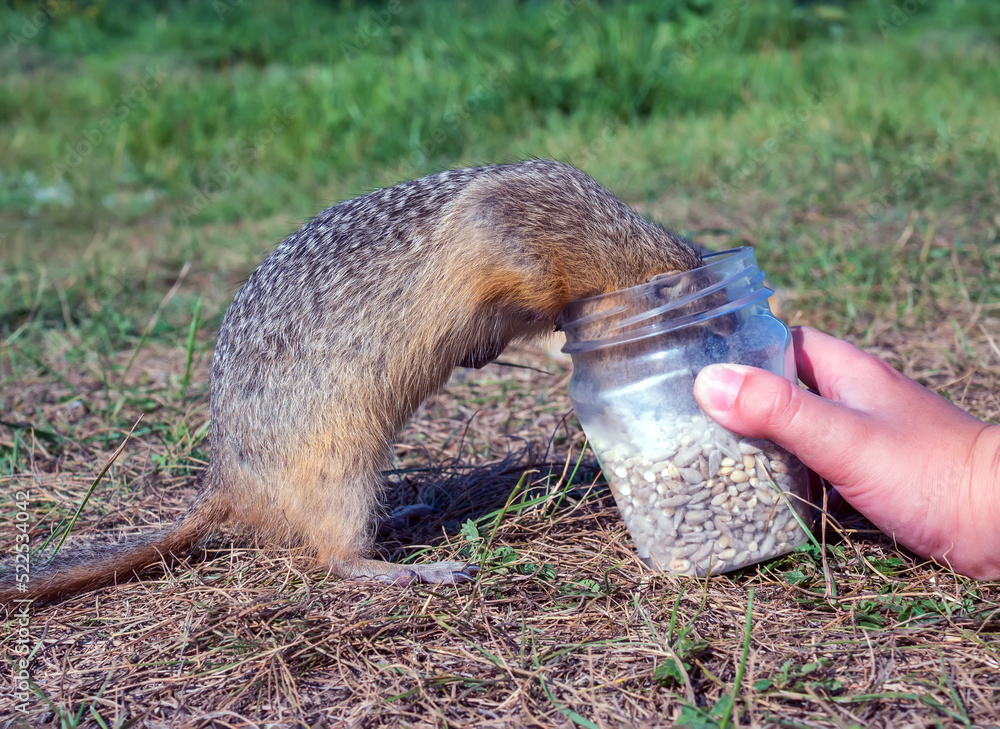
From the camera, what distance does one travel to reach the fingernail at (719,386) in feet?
7.21

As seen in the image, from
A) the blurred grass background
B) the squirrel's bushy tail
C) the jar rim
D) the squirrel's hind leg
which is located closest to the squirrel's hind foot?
the squirrel's hind leg

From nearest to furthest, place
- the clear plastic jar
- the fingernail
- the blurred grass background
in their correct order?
the fingernail, the clear plastic jar, the blurred grass background

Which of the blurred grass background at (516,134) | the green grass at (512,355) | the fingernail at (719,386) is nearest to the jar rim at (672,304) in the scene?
the fingernail at (719,386)

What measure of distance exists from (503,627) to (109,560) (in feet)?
4.06

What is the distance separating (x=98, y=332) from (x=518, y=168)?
9.74ft

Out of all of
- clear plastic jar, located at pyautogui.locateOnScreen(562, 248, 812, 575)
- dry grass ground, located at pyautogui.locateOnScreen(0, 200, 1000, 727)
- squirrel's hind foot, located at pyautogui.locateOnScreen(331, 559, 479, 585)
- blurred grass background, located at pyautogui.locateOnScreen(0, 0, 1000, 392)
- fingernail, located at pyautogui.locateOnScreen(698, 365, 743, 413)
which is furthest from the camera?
blurred grass background, located at pyautogui.locateOnScreen(0, 0, 1000, 392)

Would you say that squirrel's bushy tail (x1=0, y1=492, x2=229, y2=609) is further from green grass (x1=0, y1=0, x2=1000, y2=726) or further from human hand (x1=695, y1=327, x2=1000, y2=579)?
human hand (x1=695, y1=327, x2=1000, y2=579)

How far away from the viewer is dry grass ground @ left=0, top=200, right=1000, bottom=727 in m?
1.95

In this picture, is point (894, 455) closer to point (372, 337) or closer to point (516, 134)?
point (372, 337)

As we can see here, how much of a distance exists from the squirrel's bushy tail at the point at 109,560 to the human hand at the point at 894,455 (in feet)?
5.31

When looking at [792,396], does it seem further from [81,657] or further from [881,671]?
[81,657]

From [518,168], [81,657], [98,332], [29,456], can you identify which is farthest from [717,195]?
[81,657]

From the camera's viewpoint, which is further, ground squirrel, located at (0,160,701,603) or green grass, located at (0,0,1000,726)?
ground squirrel, located at (0,160,701,603)

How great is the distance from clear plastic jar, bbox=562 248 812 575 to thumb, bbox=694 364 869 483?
0.38 ft
